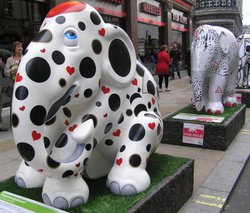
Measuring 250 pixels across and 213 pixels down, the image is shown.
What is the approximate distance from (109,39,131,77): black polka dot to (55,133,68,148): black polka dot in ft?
2.00

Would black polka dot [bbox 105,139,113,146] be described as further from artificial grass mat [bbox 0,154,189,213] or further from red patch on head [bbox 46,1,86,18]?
red patch on head [bbox 46,1,86,18]

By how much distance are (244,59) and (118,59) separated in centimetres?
669

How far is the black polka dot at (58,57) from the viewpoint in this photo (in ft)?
7.06

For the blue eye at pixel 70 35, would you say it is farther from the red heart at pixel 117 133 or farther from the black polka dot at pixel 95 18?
the red heart at pixel 117 133

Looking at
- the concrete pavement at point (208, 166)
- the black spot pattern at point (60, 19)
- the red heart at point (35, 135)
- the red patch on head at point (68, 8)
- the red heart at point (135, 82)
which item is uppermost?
the red patch on head at point (68, 8)

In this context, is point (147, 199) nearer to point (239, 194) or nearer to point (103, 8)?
point (239, 194)

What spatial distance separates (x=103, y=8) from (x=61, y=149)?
1060cm

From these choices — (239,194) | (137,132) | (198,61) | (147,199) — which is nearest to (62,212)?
(147,199)

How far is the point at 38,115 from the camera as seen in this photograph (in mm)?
2029

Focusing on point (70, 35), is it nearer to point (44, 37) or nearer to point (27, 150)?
point (44, 37)

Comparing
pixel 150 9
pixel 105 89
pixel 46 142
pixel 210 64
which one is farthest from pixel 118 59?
pixel 150 9

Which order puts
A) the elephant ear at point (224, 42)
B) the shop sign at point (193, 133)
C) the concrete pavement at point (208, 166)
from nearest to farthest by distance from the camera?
the concrete pavement at point (208, 166)
the shop sign at point (193, 133)
the elephant ear at point (224, 42)

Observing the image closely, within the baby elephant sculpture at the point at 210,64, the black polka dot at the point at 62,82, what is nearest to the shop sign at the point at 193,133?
the baby elephant sculpture at the point at 210,64

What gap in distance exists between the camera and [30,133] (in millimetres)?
1992
